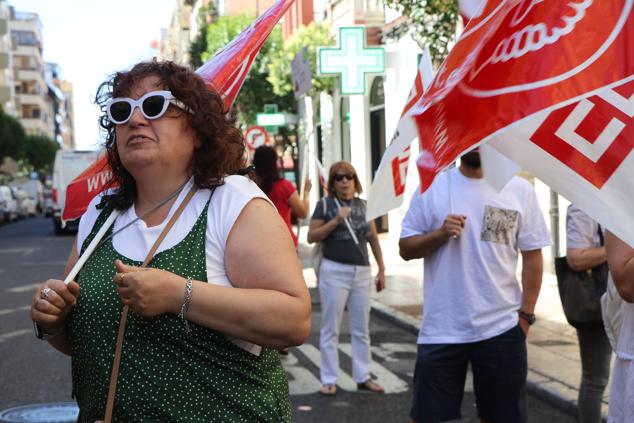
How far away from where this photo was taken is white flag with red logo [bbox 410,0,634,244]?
7.77 feet

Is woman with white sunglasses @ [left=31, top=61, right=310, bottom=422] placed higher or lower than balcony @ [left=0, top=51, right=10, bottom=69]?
lower

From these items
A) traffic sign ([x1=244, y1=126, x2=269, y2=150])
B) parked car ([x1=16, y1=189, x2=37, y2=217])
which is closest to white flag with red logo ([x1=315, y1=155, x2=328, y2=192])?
traffic sign ([x1=244, y1=126, x2=269, y2=150])

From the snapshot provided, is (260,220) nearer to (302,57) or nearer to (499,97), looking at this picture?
(499,97)

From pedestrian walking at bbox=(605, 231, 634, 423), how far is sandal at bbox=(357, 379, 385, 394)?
4.02 meters

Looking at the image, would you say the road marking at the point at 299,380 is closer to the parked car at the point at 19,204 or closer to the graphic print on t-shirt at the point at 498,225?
the graphic print on t-shirt at the point at 498,225

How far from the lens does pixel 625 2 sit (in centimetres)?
235

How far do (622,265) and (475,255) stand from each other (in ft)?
5.50

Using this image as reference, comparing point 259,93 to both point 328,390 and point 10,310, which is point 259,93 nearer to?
point 10,310

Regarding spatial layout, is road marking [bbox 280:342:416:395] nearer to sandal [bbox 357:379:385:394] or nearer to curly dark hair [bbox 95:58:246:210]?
sandal [bbox 357:379:385:394]

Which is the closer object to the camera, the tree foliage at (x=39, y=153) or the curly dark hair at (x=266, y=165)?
the curly dark hair at (x=266, y=165)

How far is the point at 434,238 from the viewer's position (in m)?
4.58

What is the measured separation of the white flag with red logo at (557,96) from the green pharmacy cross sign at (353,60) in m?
15.0

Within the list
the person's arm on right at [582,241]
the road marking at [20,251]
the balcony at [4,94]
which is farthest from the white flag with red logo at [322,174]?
the balcony at [4,94]

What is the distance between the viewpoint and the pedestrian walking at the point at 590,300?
437 cm
